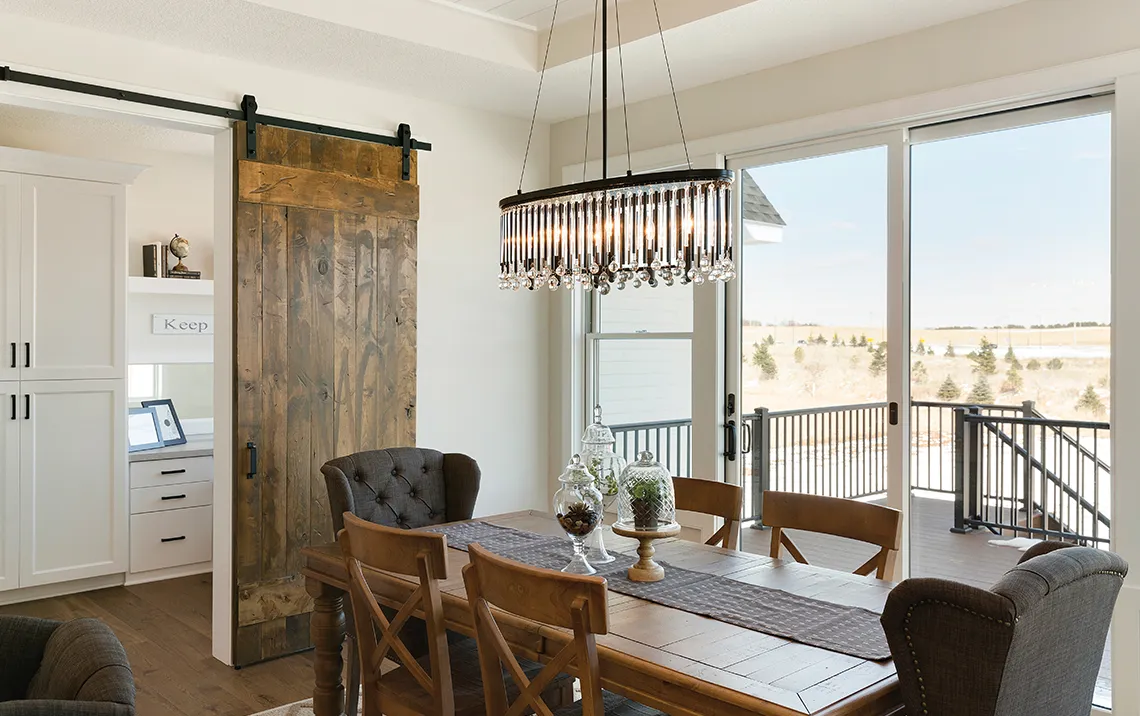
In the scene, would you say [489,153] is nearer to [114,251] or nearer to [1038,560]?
[114,251]

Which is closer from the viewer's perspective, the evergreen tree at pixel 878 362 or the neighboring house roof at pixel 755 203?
the evergreen tree at pixel 878 362

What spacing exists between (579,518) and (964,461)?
1.74 meters

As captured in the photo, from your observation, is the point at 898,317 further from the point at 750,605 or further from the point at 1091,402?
the point at 750,605

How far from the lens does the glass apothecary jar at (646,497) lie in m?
2.51

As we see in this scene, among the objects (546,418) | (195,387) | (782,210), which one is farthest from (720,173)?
(195,387)

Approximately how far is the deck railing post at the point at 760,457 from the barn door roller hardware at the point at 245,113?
6.72ft

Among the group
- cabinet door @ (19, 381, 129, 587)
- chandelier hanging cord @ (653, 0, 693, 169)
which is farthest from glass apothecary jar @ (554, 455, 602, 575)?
cabinet door @ (19, 381, 129, 587)

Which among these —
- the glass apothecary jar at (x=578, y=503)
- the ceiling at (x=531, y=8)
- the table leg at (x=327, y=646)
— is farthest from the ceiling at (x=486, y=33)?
the table leg at (x=327, y=646)

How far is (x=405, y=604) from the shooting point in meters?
2.33

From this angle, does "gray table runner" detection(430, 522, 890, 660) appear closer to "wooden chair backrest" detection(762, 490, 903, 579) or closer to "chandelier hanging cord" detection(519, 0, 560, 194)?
"wooden chair backrest" detection(762, 490, 903, 579)

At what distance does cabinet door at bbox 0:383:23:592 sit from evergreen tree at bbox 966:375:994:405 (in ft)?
15.3

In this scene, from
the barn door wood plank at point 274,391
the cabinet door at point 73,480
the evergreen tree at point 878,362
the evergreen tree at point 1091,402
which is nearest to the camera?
the evergreen tree at point 1091,402

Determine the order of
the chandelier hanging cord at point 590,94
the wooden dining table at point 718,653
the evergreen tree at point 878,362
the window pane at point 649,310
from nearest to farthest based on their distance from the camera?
the wooden dining table at point 718,653
the evergreen tree at point 878,362
the chandelier hanging cord at point 590,94
the window pane at point 649,310

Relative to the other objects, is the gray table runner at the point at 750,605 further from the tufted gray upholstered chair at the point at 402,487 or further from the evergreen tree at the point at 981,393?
the evergreen tree at the point at 981,393
